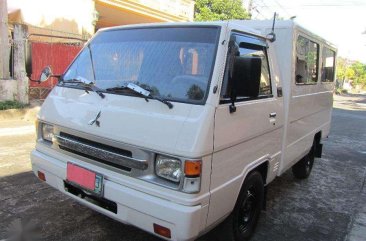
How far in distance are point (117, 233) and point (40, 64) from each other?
951 centimetres

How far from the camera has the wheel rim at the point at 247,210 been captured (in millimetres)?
3582

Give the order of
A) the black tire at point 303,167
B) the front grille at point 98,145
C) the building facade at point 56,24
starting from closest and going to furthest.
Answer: the front grille at point 98,145
the black tire at point 303,167
the building facade at point 56,24

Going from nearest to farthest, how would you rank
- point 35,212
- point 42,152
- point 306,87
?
1. point 42,152
2. point 35,212
3. point 306,87

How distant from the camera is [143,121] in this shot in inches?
111

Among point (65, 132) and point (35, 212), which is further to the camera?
point (35, 212)

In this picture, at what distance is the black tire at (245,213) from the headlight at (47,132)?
1767mm

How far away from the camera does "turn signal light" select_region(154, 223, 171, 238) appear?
8.55ft

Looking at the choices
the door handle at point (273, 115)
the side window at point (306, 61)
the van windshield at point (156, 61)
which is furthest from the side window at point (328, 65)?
the van windshield at point (156, 61)

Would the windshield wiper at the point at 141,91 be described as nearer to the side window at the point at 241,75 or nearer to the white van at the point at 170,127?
the white van at the point at 170,127

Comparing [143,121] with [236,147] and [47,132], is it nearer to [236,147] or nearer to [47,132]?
[236,147]

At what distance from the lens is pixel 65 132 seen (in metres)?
3.30

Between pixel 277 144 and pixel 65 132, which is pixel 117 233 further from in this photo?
pixel 277 144

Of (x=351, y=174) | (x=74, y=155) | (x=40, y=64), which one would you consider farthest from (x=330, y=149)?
(x=40, y=64)

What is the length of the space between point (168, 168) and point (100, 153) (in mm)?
627
